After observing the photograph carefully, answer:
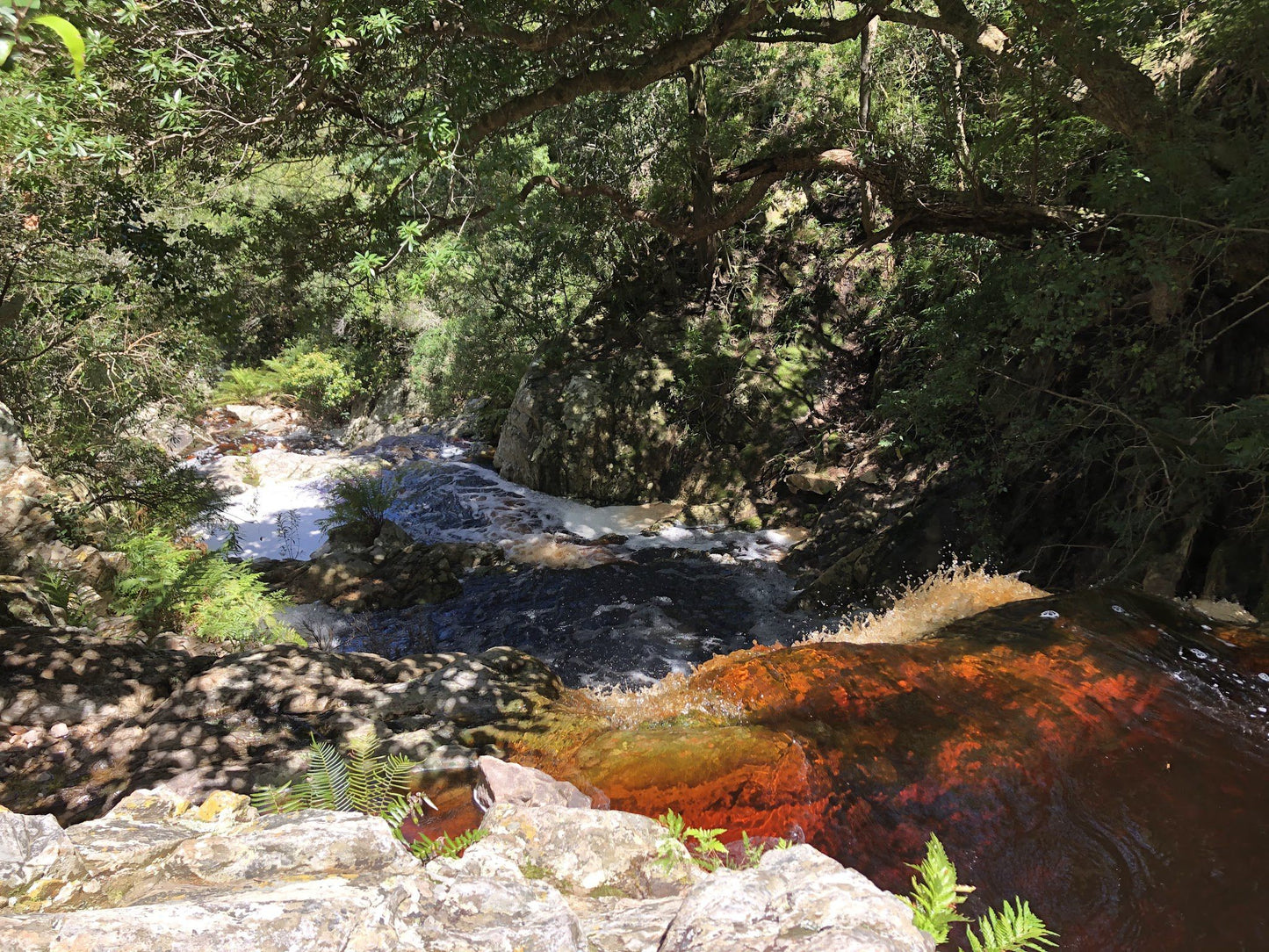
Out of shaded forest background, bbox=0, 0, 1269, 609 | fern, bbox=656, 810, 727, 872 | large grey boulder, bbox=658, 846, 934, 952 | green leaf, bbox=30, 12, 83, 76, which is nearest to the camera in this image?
green leaf, bbox=30, 12, 83, 76

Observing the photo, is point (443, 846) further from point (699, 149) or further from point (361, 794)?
point (699, 149)

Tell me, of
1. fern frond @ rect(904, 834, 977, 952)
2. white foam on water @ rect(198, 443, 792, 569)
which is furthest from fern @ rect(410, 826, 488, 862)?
white foam on water @ rect(198, 443, 792, 569)

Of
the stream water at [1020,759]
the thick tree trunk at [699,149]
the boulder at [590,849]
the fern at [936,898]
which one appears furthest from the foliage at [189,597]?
the thick tree trunk at [699,149]

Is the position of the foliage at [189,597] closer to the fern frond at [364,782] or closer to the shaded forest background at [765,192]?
the shaded forest background at [765,192]

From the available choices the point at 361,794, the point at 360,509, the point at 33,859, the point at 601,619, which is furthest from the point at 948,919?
the point at 360,509

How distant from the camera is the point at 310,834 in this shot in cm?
174

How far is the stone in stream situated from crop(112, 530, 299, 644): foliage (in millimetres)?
5191

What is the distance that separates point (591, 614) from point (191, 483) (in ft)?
16.9

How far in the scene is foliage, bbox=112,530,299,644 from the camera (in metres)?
6.36

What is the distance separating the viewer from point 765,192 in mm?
8211

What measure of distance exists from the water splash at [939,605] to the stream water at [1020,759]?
42cm

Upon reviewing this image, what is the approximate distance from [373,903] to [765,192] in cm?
845

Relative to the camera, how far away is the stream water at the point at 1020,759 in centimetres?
262

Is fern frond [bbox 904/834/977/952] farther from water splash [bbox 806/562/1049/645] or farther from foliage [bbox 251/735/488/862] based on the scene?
water splash [bbox 806/562/1049/645]
